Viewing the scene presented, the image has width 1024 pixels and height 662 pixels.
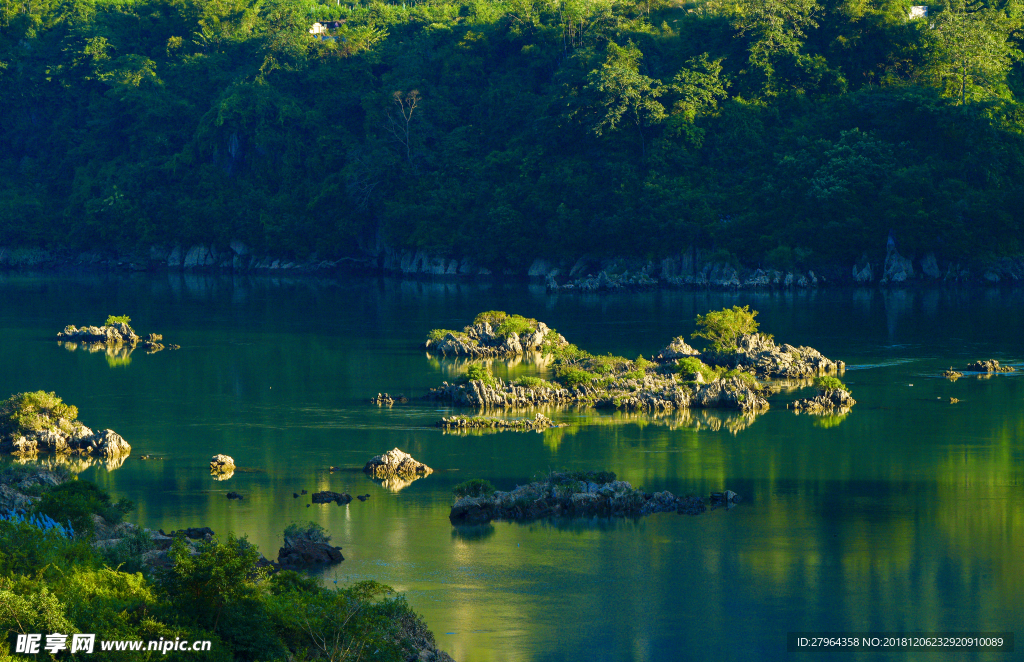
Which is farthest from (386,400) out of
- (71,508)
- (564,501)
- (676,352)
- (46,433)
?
(71,508)

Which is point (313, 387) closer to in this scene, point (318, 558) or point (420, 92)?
point (318, 558)

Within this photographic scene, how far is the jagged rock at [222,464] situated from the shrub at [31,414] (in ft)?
17.2

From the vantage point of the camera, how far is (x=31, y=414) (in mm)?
37219

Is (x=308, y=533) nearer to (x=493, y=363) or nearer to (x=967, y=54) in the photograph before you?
(x=493, y=363)

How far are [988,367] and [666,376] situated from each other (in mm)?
12359

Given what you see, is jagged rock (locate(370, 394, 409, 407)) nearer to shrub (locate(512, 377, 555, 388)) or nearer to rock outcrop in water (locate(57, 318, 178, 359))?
shrub (locate(512, 377, 555, 388))

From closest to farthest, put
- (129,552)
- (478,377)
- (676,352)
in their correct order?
1. (129,552)
2. (478,377)
3. (676,352)

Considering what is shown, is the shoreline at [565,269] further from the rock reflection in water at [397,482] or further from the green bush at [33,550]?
the green bush at [33,550]

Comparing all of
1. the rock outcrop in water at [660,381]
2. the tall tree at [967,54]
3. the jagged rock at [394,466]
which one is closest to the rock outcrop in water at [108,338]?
the rock outcrop in water at [660,381]

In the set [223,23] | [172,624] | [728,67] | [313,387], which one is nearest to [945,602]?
[172,624]

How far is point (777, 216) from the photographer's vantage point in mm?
93188

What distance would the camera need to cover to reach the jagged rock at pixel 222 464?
34188mm

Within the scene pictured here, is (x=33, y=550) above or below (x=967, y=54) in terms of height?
below

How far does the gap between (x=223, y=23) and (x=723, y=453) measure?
105979 mm
